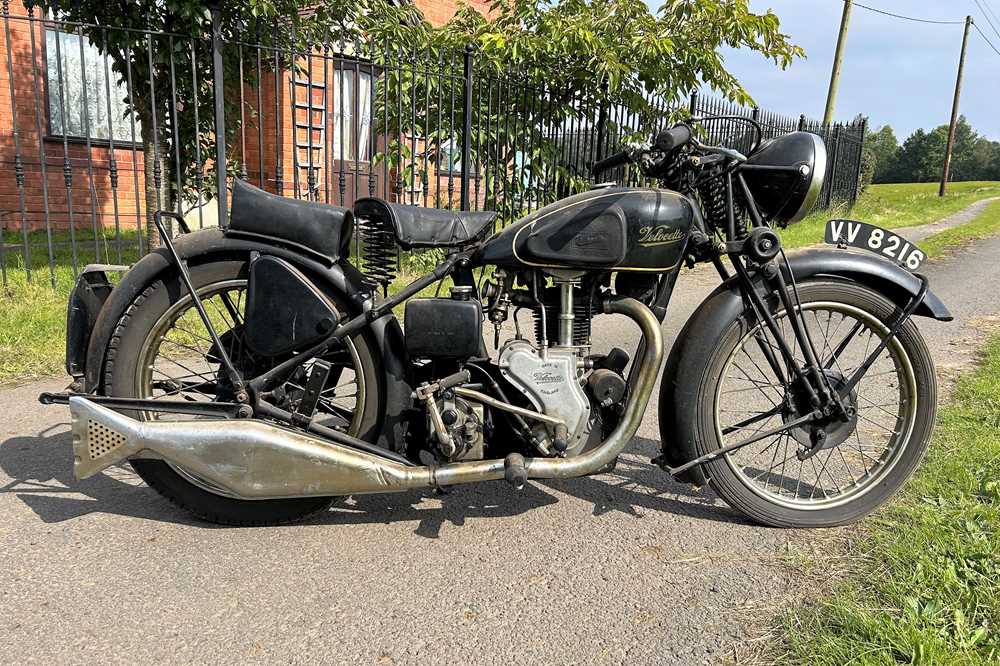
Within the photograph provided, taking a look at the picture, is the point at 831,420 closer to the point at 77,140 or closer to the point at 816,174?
the point at 816,174

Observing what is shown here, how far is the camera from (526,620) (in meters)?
2.23

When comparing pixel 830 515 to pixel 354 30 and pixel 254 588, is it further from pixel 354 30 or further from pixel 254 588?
pixel 354 30

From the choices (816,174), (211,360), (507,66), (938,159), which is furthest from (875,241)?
(938,159)

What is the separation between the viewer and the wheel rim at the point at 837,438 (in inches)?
109

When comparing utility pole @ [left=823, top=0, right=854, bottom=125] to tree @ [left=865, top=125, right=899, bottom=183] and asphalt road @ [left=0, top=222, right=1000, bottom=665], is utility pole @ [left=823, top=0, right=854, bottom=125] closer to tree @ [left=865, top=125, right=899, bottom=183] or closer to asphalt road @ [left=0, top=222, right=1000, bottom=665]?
asphalt road @ [left=0, top=222, right=1000, bottom=665]

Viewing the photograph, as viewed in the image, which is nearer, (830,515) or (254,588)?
(254,588)

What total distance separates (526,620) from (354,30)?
27.0 feet

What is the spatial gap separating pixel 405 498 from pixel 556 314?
1018 mm

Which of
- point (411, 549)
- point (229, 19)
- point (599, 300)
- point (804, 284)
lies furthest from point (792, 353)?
point (229, 19)

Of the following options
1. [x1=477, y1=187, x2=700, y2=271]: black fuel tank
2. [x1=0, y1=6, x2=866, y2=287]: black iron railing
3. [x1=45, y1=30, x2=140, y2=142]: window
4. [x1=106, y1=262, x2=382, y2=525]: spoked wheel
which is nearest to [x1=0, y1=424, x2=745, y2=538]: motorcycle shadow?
[x1=106, y1=262, x2=382, y2=525]: spoked wheel

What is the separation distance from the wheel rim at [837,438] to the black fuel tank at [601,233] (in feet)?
1.71

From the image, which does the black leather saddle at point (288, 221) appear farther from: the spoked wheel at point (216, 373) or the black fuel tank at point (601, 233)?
the black fuel tank at point (601, 233)

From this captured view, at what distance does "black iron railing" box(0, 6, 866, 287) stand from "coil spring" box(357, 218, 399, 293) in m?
4.01

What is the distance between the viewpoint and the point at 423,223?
99.6 inches
